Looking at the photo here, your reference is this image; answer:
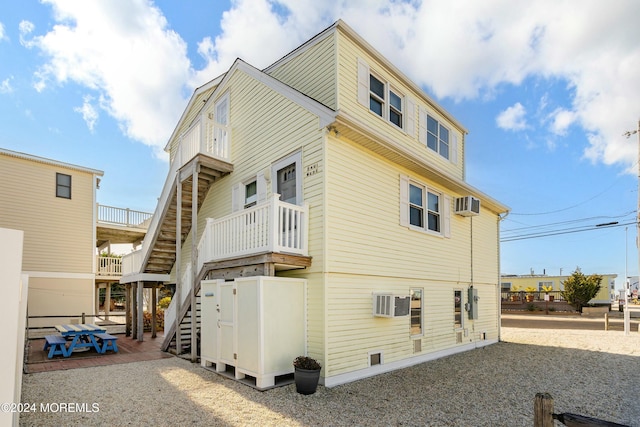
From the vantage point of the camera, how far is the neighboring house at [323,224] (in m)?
7.50

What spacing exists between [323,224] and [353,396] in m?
3.22

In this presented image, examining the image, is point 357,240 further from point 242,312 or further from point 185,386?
point 185,386

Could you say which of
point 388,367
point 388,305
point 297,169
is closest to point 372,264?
point 388,305

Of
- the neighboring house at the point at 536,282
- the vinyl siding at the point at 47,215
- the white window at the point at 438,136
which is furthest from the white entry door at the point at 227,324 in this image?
the neighboring house at the point at 536,282

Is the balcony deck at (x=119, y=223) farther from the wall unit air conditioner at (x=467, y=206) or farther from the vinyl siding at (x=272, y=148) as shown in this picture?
the wall unit air conditioner at (x=467, y=206)

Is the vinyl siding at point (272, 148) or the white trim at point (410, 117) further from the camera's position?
the white trim at point (410, 117)

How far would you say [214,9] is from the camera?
33.2 feet

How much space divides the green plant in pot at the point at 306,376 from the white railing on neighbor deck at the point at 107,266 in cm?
1629

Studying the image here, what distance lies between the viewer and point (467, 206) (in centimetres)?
1188

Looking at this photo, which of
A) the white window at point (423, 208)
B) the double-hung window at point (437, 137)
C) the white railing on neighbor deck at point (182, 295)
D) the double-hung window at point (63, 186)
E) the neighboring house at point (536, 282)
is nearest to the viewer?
the white window at point (423, 208)

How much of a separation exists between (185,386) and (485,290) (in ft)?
35.6

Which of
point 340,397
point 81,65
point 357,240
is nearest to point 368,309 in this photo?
point 357,240

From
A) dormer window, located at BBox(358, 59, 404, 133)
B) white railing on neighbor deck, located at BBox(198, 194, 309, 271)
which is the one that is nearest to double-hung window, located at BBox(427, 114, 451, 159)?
dormer window, located at BBox(358, 59, 404, 133)

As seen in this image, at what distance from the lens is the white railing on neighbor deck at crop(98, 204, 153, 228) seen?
19.4 metres
